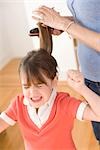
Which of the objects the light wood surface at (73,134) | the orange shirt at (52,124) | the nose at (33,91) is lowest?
the light wood surface at (73,134)

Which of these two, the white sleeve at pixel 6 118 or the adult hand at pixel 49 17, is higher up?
the adult hand at pixel 49 17

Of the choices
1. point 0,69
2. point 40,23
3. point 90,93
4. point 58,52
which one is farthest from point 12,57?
point 90,93

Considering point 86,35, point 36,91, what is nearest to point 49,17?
point 86,35

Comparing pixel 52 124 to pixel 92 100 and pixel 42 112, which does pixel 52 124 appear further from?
pixel 92 100

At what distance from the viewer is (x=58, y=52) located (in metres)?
2.93

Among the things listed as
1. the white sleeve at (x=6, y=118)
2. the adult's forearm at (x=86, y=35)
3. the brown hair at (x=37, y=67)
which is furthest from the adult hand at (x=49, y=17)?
the white sleeve at (x=6, y=118)

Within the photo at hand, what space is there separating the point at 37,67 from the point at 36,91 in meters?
0.08

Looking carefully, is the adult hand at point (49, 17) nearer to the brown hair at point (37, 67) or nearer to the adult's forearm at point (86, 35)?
the adult's forearm at point (86, 35)

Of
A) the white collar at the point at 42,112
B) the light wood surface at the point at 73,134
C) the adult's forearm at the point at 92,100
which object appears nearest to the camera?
the adult's forearm at the point at 92,100

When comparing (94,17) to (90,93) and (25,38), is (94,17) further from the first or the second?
(25,38)

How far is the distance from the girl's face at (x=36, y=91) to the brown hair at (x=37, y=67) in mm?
16

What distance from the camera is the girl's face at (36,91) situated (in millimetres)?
1044

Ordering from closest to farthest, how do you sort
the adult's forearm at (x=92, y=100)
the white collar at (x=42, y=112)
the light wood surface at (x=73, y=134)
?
the adult's forearm at (x=92, y=100) < the white collar at (x=42, y=112) < the light wood surface at (x=73, y=134)

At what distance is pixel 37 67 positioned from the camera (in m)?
1.03
